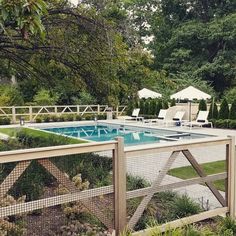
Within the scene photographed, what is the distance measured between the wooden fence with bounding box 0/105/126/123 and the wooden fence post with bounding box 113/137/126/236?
62.8 feet

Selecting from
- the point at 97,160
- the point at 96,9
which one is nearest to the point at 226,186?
the point at 97,160

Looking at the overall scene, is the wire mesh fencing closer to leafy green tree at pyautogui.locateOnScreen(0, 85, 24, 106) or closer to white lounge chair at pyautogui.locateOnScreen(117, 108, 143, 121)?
white lounge chair at pyautogui.locateOnScreen(117, 108, 143, 121)

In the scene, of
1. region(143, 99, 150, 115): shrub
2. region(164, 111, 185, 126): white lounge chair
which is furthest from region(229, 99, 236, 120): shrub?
region(143, 99, 150, 115): shrub

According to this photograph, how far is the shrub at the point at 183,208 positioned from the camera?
454 centimetres

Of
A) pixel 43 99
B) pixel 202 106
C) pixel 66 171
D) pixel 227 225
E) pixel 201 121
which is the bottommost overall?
pixel 227 225

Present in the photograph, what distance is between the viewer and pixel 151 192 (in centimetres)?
400

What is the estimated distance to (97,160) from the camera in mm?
5199

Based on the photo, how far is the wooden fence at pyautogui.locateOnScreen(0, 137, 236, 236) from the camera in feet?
10.2

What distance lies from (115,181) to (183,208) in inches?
52.7

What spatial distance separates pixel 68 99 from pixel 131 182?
79.8 feet

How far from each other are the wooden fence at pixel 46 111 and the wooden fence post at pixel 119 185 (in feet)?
62.8

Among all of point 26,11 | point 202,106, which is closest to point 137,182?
point 26,11

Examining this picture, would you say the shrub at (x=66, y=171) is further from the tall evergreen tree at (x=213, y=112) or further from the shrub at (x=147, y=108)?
the shrub at (x=147, y=108)

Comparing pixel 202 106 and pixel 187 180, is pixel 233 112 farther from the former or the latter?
pixel 187 180
